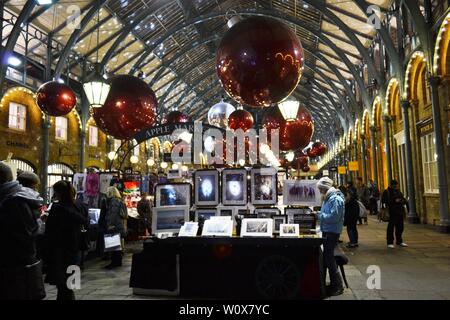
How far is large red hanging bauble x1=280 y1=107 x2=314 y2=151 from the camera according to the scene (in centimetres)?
641

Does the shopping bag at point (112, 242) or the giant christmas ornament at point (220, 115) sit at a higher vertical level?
the giant christmas ornament at point (220, 115)

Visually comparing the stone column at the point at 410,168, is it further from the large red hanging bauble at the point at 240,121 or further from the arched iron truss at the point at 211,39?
the large red hanging bauble at the point at 240,121

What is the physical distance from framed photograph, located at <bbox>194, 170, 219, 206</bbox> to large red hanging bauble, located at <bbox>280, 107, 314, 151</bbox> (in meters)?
1.38

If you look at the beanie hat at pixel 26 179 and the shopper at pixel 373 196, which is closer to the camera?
the beanie hat at pixel 26 179

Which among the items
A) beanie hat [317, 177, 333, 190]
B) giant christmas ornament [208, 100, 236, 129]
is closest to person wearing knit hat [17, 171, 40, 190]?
beanie hat [317, 177, 333, 190]

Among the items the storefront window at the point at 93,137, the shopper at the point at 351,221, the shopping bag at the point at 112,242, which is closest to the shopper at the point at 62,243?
the shopping bag at the point at 112,242

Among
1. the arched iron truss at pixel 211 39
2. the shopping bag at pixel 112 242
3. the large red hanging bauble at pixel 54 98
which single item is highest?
the arched iron truss at pixel 211 39

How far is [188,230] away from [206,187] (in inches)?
36.9

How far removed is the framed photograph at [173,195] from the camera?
5895 mm

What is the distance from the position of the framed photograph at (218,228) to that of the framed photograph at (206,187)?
65cm

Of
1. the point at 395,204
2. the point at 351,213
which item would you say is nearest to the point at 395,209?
the point at 395,204
